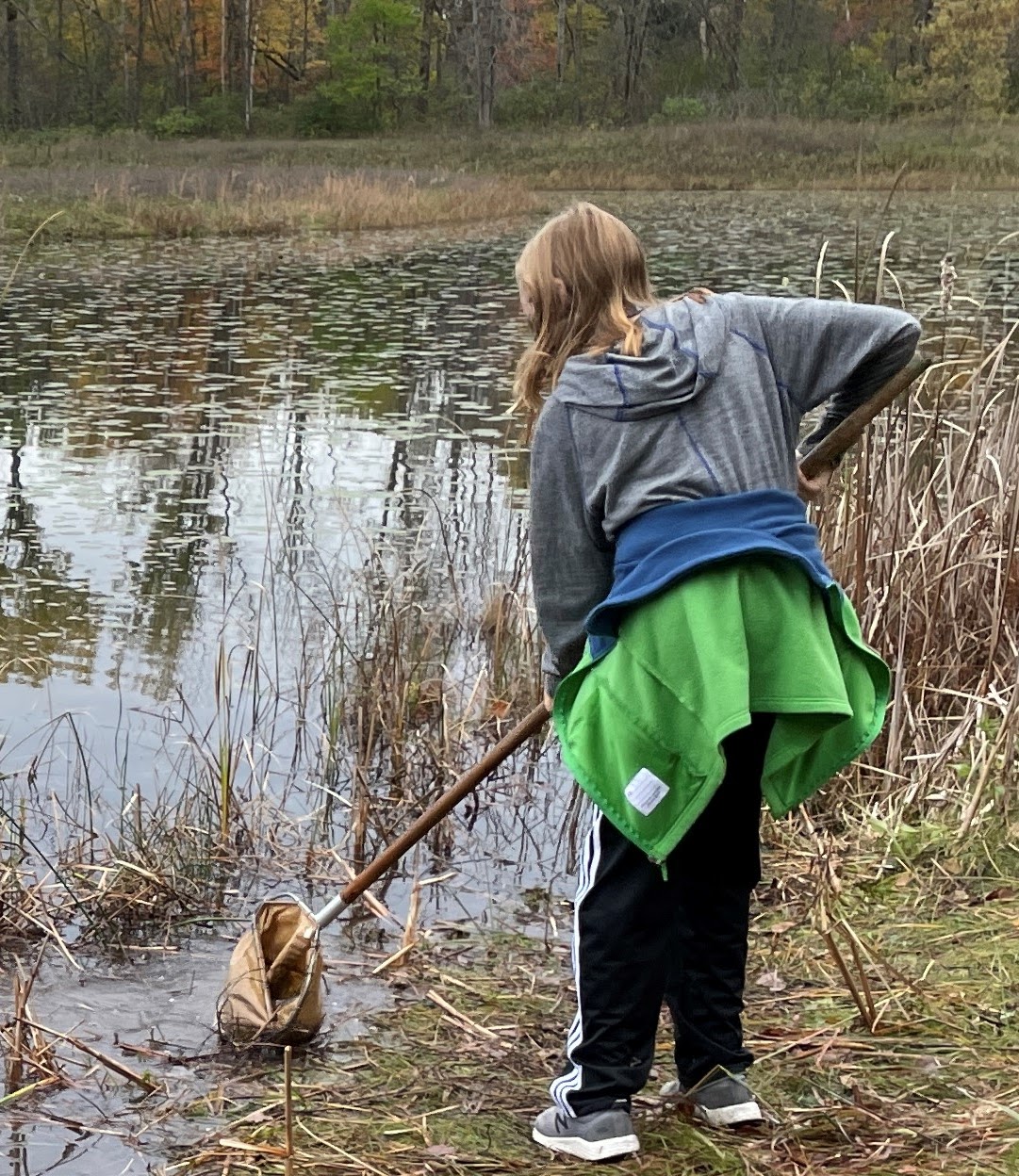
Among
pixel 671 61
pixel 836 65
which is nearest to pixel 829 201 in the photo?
pixel 836 65

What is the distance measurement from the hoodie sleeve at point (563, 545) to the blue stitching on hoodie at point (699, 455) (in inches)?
6.0

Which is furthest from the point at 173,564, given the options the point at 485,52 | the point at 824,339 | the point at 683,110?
the point at 485,52

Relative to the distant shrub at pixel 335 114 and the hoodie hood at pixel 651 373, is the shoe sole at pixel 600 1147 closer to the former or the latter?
the hoodie hood at pixel 651 373

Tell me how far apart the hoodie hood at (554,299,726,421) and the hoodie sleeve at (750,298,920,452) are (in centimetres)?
11

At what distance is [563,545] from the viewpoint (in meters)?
2.35

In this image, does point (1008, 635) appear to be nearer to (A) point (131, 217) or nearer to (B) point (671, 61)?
(A) point (131, 217)

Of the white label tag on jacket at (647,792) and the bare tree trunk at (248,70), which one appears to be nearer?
the white label tag on jacket at (647,792)

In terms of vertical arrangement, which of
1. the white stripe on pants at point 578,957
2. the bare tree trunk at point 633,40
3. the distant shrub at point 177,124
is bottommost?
the white stripe on pants at point 578,957

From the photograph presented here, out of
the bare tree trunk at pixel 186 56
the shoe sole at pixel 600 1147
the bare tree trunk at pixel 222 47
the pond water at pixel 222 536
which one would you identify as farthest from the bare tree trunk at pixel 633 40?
the shoe sole at pixel 600 1147

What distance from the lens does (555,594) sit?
2.39m

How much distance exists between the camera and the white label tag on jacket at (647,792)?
2213mm

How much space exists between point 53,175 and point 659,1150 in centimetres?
2665

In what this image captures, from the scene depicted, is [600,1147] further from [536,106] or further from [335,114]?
[536,106]

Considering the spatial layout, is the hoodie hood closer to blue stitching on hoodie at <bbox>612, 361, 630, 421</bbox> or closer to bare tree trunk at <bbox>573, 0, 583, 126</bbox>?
blue stitching on hoodie at <bbox>612, 361, 630, 421</bbox>
